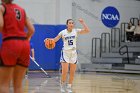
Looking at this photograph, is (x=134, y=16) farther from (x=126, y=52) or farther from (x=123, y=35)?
(x=126, y=52)

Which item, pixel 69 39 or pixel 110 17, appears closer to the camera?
pixel 69 39

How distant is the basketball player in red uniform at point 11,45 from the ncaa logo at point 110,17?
19.0 metres

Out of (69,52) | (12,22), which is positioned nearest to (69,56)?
(69,52)

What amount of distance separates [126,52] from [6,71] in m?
17.0

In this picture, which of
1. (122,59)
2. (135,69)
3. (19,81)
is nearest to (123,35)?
(122,59)

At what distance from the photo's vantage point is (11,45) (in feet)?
16.0

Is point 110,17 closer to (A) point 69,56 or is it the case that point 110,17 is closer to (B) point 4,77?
(A) point 69,56

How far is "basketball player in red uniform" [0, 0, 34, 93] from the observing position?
4.89m

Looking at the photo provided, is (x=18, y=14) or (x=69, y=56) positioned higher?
(x=18, y=14)

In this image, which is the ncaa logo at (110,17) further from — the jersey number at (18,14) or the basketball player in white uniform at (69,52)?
the jersey number at (18,14)

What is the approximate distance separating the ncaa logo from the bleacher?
1.36ft

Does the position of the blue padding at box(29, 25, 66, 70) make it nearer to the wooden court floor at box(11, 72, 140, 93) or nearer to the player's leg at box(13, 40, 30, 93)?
the wooden court floor at box(11, 72, 140, 93)

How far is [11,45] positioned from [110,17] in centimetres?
1926

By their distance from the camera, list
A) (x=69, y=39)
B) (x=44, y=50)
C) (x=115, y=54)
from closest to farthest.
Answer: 1. (x=69, y=39)
2. (x=44, y=50)
3. (x=115, y=54)
